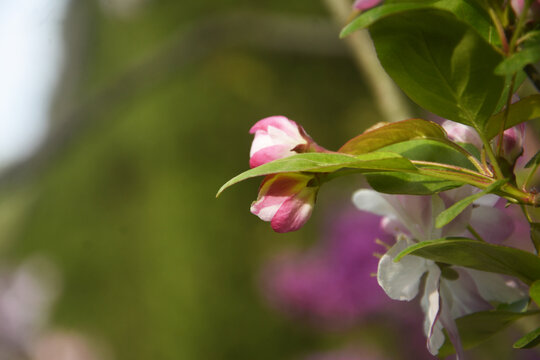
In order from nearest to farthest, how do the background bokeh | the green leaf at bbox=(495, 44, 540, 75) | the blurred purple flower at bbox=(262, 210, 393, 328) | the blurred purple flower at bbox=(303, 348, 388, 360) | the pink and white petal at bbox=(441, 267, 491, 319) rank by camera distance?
the green leaf at bbox=(495, 44, 540, 75) → the pink and white petal at bbox=(441, 267, 491, 319) → the blurred purple flower at bbox=(262, 210, 393, 328) → the blurred purple flower at bbox=(303, 348, 388, 360) → the background bokeh

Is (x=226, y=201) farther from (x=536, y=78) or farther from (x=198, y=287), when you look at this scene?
(x=536, y=78)

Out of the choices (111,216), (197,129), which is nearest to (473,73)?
(197,129)

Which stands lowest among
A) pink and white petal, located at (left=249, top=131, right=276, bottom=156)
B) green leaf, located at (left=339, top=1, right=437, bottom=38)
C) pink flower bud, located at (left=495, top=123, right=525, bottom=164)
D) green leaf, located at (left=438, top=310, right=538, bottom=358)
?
green leaf, located at (left=438, top=310, right=538, bottom=358)

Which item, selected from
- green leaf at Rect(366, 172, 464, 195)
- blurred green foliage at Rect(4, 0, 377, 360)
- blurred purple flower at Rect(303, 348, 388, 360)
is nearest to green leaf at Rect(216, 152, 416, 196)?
green leaf at Rect(366, 172, 464, 195)

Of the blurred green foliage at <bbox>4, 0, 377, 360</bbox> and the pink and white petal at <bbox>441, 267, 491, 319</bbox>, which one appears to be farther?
the blurred green foliage at <bbox>4, 0, 377, 360</bbox>

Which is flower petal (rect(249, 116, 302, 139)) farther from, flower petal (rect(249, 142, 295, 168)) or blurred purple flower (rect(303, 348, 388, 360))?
blurred purple flower (rect(303, 348, 388, 360))

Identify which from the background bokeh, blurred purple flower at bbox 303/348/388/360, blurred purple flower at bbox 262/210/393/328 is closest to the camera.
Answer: blurred purple flower at bbox 262/210/393/328

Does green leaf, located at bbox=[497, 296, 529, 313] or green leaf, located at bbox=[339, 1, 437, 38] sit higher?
green leaf, located at bbox=[339, 1, 437, 38]
